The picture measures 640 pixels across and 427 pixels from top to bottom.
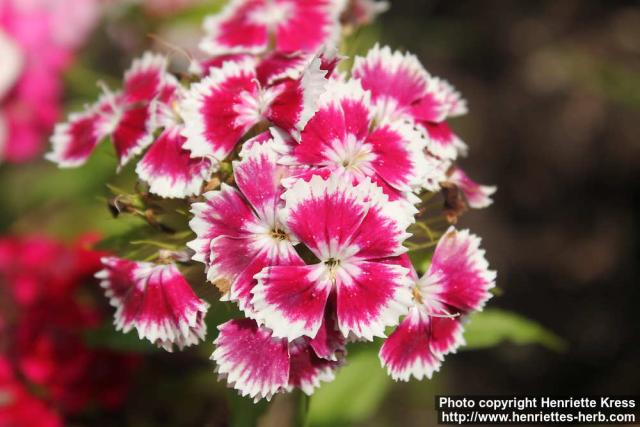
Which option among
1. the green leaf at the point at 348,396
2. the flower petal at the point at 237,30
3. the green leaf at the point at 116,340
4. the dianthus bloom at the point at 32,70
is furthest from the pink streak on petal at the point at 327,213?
the dianthus bloom at the point at 32,70

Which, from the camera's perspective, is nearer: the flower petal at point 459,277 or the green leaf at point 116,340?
the flower petal at point 459,277

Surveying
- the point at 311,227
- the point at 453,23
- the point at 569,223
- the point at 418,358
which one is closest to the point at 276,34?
the point at 311,227

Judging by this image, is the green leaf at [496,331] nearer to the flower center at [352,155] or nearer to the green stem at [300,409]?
the green stem at [300,409]

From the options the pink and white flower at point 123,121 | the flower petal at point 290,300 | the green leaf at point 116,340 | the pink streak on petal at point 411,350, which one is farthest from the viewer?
the green leaf at point 116,340

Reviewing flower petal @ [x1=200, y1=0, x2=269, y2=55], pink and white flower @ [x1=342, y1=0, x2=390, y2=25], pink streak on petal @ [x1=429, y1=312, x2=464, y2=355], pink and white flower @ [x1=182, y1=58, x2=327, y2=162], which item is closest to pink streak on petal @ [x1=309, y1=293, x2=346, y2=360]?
pink streak on petal @ [x1=429, y1=312, x2=464, y2=355]

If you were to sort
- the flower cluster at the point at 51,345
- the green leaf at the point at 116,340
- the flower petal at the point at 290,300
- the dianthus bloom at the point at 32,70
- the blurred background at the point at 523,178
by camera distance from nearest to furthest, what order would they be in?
the flower petal at the point at 290,300 < the green leaf at the point at 116,340 < the flower cluster at the point at 51,345 < the dianthus bloom at the point at 32,70 < the blurred background at the point at 523,178

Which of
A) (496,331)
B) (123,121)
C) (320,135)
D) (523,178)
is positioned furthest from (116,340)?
(523,178)

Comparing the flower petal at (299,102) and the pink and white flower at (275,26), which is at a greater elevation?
the pink and white flower at (275,26)

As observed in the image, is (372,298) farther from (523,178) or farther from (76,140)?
(523,178)

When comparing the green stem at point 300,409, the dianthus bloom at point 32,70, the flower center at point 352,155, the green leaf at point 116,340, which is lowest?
the green stem at point 300,409
